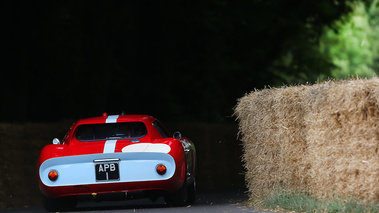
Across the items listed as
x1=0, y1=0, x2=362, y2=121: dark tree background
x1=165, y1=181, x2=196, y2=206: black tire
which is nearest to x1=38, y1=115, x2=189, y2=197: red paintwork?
x1=165, y1=181, x2=196, y2=206: black tire

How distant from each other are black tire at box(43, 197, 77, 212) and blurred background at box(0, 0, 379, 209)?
762cm

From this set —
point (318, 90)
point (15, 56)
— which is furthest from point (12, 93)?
point (318, 90)

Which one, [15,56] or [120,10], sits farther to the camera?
[120,10]

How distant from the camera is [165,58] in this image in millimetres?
31719

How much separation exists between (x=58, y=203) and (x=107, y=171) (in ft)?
4.15

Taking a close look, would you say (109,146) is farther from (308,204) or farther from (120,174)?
(308,204)

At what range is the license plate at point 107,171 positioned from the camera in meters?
13.1

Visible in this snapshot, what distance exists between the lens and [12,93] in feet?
82.9

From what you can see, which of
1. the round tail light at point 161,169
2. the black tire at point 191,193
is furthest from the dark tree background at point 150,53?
the round tail light at point 161,169

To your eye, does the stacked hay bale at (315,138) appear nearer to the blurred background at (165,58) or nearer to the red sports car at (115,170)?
the red sports car at (115,170)

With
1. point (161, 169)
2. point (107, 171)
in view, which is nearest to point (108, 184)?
point (107, 171)

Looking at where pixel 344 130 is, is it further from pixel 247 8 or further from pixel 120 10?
pixel 247 8

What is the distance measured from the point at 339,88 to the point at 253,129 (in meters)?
3.39

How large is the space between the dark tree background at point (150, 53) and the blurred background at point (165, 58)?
0.04 m
